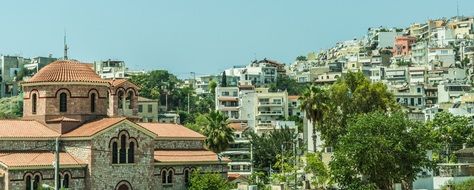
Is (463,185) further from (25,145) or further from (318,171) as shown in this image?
(25,145)

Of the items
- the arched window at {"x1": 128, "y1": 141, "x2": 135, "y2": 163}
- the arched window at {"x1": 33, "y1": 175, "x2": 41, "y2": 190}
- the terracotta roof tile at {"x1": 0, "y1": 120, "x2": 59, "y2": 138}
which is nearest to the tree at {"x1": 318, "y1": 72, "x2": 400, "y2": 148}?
the arched window at {"x1": 128, "y1": 141, "x2": 135, "y2": 163}

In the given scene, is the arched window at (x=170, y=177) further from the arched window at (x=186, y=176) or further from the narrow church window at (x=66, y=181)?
the narrow church window at (x=66, y=181)

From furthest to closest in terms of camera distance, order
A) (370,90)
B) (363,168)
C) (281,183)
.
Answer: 1. (370,90)
2. (281,183)
3. (363,168)

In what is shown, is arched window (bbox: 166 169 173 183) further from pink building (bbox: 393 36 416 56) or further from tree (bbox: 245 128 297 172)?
pink building (bbox: 393 36 416 56)

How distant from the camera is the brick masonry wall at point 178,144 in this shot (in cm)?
5893

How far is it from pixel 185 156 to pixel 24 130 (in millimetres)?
11874

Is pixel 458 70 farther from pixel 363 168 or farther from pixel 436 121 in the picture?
pixel 363 168

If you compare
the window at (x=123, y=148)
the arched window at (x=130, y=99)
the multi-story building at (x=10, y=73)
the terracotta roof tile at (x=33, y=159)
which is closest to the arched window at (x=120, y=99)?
the arched window at (x=130, y=99)

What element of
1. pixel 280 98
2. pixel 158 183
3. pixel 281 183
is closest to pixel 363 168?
pixel 281 183

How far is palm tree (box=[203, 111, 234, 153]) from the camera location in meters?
67.3

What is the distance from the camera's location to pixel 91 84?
5619 centimetres

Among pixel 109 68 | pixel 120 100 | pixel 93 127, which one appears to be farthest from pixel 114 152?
pixel 109 68

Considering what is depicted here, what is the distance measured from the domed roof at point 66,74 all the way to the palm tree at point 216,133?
1291 cm

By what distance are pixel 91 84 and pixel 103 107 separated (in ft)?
6.28
